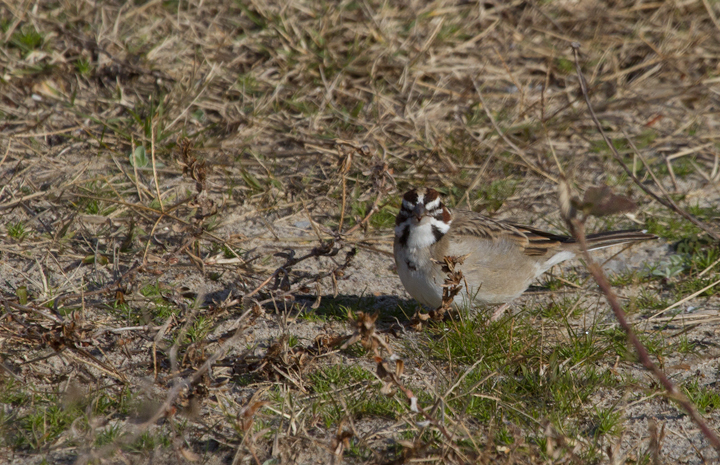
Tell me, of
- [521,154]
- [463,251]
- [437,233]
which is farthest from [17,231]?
[521,154]

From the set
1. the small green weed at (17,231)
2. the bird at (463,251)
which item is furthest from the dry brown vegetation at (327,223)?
the bird at (463,251)

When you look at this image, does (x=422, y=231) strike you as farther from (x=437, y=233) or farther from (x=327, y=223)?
(x=327, y=223)

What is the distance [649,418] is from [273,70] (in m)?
4.89

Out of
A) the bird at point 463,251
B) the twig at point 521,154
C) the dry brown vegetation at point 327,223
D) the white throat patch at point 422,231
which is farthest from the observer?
the twig at point 521,154

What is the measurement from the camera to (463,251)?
4.86m

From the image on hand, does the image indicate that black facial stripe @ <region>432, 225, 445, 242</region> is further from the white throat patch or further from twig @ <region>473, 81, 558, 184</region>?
twig @ <region>473, 81, 558, 184</region>

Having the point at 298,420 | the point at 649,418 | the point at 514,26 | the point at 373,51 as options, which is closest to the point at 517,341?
the point at 649,418

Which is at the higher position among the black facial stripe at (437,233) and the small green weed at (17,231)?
the black facial stripe at (437,233)

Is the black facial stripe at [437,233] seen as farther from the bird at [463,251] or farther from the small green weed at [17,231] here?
the small green weed at [17,231]

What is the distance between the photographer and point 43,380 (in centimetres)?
397

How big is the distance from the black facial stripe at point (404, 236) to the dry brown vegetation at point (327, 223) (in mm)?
323

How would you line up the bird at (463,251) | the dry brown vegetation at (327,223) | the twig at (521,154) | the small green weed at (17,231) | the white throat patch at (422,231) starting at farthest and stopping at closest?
the twig at (521,154)
the small green weed at (17,231)
the white throat patch at (422,231)
the bird at (463,251)
the dry brown vegetation at (327,223)

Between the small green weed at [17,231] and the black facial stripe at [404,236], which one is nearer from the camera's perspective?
the black facial stripe at [404,236]

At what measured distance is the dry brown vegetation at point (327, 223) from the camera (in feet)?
12.2
